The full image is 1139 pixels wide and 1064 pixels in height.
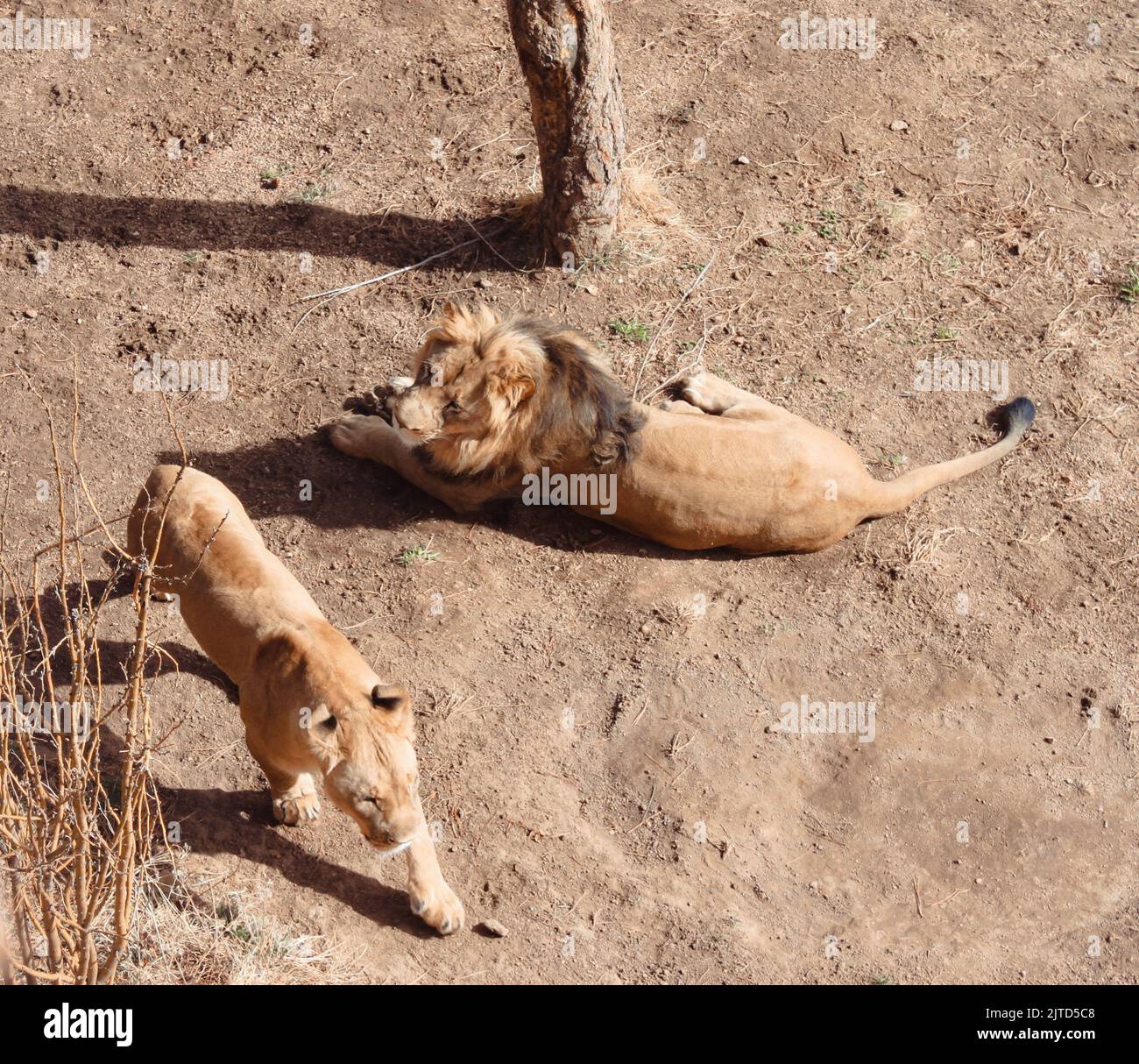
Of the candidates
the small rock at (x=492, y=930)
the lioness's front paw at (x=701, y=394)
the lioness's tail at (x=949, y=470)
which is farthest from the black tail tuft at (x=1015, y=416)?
the small rock at (x=492, y=930)

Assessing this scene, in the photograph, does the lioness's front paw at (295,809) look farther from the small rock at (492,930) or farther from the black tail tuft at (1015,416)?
the black tail tuft at (1015,416)

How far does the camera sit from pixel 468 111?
9.73 metres

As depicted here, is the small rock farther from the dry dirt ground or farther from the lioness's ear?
the lioness's ear

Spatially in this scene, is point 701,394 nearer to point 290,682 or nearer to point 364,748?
point 290,682

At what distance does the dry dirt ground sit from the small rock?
0.15 ft

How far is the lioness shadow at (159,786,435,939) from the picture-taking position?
19.1ft

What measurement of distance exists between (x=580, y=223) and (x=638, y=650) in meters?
3.21

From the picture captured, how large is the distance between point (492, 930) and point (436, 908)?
29 cm

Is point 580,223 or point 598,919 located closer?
point 598,919

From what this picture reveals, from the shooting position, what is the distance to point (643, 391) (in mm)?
8031

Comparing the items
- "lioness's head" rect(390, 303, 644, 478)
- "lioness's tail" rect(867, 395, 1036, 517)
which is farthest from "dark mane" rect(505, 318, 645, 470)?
"lioness's tail" rect(867, 395, 1036, 517)

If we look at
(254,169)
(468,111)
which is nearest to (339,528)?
(254,169)
